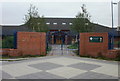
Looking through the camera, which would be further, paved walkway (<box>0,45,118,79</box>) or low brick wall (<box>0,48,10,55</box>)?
low brick wall (<box>0,48,10,55</box>)

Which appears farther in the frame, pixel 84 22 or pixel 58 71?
pixel 84 22

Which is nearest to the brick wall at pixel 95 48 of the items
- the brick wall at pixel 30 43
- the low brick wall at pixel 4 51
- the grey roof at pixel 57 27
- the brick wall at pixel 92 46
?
the brick wall at pixel 92 46

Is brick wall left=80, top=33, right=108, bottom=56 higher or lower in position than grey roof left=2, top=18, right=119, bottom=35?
lower

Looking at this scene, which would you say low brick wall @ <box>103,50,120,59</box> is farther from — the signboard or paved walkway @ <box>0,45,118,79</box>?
paved walkway @ <box>0,45,118,79</box>

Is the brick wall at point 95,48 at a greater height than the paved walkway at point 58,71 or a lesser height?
greater

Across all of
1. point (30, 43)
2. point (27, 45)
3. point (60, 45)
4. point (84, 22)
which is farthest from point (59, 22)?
point (27, 45)

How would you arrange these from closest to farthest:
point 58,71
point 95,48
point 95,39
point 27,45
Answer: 1. point 58,71
2. point 95,48
3. point 95,39
4. point 27,45

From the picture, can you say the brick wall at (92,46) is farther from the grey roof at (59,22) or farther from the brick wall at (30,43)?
the grey roof at (59,22)

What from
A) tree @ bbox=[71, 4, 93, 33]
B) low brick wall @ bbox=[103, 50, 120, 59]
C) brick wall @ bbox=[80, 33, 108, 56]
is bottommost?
low brick wall @ bbox=[103, 50, 120, 59]

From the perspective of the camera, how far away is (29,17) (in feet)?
64.1

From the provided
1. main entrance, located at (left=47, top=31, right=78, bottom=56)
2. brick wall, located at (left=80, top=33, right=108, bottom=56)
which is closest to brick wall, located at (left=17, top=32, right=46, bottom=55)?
main entrance, located at (left=47, top=31, right=78, bottom=56)

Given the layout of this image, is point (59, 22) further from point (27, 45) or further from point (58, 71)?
point (58, 71)

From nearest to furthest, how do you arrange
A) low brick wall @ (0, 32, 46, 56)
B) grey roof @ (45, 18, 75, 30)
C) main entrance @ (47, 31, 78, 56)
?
low brick wall @ (0, 32, 46, 56) → main entrance @ (47, 31, 78, 56) → grey roof @ (45, 18, 75, 30)

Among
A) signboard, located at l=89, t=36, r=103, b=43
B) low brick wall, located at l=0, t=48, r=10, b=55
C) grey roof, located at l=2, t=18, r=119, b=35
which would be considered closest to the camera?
signboard, located at l=89, t=36, r=103, b=43
